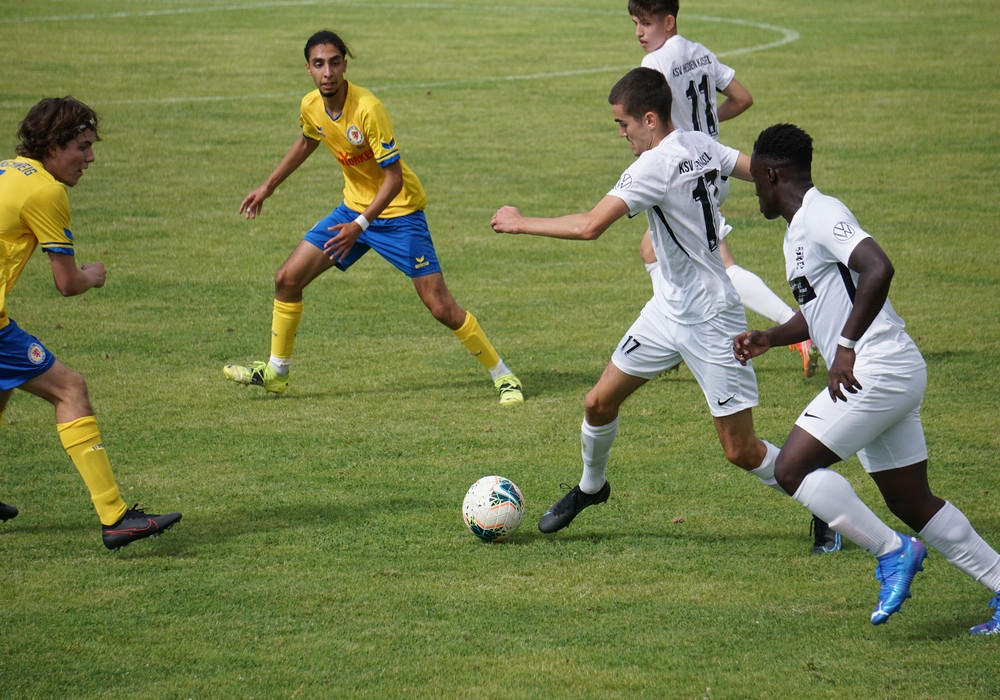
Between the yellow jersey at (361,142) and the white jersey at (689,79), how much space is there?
190 cm

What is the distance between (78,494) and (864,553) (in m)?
4.46

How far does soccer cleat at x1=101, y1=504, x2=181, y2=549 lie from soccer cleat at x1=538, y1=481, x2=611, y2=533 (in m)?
1.94

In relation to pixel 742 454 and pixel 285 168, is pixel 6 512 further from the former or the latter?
pixel 742 454

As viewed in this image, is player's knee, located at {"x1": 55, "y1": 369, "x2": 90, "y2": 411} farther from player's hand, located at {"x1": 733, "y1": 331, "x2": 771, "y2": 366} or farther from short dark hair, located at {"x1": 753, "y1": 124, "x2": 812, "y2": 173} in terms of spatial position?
short dark hair, located at {"x1": 753, "y1": 124, "x2": 812, "y2": 173}

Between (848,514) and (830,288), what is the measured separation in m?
0.96

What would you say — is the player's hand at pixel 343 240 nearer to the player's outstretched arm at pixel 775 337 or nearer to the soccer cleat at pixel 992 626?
the player's outstretched arm at pixel 775 337

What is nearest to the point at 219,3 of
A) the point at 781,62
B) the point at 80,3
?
the point at 80,3

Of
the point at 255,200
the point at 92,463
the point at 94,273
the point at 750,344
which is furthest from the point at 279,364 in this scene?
the point at 750,344

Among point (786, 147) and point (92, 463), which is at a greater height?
point (786, 147)

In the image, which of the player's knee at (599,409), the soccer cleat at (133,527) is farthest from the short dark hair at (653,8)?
the soccer cleat at (133,527)

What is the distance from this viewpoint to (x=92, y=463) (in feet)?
19.0

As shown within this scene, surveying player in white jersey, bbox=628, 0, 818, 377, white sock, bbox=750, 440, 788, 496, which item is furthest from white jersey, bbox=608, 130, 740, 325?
player in white jersey, bbox=628, 0, 818, 377

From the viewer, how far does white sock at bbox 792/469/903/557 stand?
4715 mm

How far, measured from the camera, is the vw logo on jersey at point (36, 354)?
5770mm
